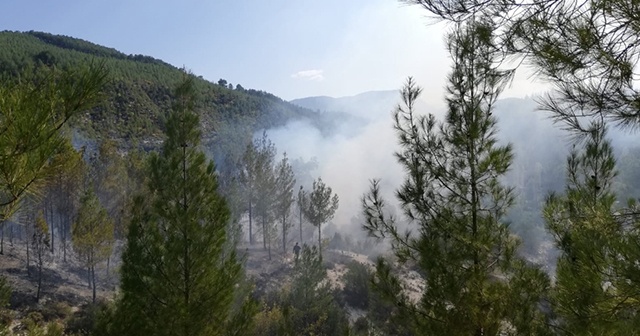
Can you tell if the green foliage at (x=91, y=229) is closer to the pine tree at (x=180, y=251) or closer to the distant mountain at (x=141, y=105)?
the pine tree at (x=180, y=251)

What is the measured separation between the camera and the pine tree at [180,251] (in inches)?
293

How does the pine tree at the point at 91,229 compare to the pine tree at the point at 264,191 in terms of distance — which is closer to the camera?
the pine tree at the point at 91,229

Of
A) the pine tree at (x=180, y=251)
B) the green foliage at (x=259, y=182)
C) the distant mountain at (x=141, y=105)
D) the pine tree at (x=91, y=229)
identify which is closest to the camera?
the pine tree at (x=180, y=251)

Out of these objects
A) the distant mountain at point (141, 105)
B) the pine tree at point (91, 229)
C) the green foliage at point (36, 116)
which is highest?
the distant mountain at point (141, 105)

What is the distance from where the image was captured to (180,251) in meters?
7.62

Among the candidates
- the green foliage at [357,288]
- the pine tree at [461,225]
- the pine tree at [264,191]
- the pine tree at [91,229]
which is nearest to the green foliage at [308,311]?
the green foliage at [357,288]

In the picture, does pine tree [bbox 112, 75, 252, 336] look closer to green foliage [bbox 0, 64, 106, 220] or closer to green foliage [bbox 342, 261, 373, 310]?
green foliage [bbox 0, 64, 106, 220]

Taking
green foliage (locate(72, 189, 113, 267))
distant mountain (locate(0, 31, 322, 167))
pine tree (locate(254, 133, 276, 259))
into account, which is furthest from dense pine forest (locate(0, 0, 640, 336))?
distant mountain (locate(0, 31, 322, 167))

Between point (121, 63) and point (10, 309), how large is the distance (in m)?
65.1

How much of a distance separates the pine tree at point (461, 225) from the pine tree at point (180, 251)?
3.27 meters

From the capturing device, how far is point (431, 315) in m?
5.55

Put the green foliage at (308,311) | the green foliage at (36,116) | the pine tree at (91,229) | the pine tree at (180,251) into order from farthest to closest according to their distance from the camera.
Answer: the pine tree at (91,229), the green foliage at (308,311), the pine tree at (180,251), the green foliage at (36,116)

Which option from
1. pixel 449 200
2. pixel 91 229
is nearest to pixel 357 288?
pixel 91 229

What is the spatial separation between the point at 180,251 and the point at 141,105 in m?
57.8
